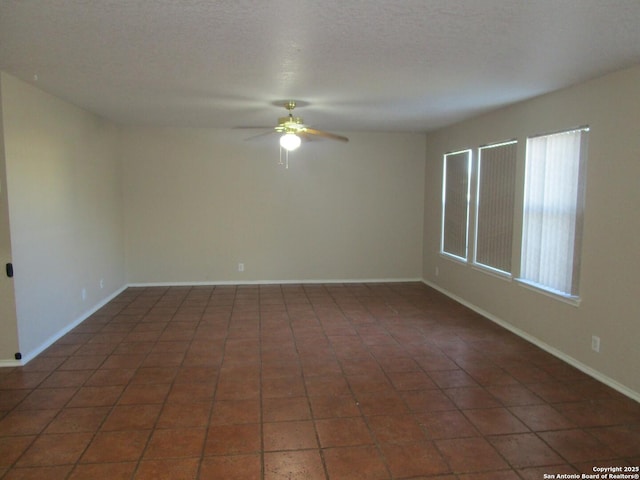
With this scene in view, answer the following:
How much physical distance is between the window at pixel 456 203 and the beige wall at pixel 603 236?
1.20 meters

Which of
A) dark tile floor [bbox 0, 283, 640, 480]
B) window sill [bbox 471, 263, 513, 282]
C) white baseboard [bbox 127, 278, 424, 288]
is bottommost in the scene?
dark tile floor [bbox 0, 283, 640, 480]

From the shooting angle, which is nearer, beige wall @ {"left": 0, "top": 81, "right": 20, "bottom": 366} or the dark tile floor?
the dark tile floor

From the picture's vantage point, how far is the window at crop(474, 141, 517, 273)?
4512 millimetres

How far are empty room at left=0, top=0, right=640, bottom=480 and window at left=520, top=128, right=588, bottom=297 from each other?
0.02 m

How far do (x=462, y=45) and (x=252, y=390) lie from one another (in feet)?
8.93

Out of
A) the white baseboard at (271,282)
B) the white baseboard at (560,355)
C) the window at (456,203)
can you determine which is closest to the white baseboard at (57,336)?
the white baseboard at (271,282)

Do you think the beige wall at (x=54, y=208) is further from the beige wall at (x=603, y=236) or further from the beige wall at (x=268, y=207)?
the beige wall at (x=603, y=236)

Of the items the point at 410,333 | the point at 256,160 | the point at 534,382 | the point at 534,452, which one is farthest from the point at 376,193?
the point at 534,452

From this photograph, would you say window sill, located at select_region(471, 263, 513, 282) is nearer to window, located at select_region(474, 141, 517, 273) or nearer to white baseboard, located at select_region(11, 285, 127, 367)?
window, located at select_region(474, 141, 517, 273)

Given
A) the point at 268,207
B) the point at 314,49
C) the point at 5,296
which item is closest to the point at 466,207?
Result: the point at 268,207

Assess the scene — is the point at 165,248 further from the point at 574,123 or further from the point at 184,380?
the point at 574,123

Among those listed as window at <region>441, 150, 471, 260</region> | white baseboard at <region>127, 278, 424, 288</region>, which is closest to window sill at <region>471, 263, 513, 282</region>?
window at <region>441, 150, 471, 260</region>

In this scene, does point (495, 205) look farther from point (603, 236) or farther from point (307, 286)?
point (307, 286)

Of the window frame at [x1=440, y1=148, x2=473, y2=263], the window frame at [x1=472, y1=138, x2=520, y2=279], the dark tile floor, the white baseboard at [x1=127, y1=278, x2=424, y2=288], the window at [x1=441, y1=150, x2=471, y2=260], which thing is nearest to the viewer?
the dark tile floor
